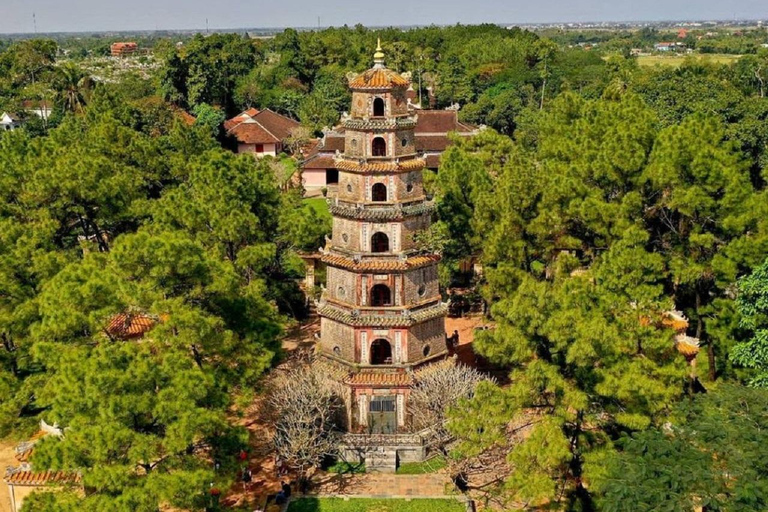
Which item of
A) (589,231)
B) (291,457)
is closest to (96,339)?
(291,457)

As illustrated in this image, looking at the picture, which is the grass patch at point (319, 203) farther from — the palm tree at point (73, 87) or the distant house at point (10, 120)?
the distant house at point (10, 120)

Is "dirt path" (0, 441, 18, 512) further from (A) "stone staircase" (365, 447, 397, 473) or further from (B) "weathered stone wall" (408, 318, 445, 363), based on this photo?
(B) "weathered stone wall" (408, 318, 445, 363)

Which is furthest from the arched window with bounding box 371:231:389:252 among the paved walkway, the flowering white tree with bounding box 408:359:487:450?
the paved walkway

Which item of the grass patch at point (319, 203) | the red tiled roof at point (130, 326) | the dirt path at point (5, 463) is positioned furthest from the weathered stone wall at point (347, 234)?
the grass patch at point (319, 203)

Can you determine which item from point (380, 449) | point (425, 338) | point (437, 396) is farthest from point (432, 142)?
point (380, 449)

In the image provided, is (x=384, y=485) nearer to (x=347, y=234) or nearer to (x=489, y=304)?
(x=347, y=234)

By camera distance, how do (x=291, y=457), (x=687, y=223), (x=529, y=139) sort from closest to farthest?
1. (x=291, y=457)
2. (x=687, y=223)
3. (x=529, y=139)

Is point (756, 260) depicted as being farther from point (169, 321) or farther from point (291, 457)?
point (169, 321)
